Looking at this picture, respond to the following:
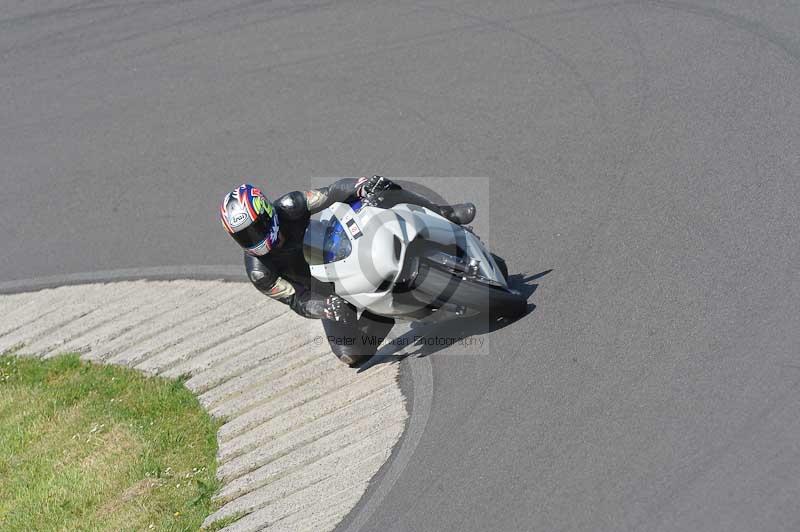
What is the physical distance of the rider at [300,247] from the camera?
7.72 metres

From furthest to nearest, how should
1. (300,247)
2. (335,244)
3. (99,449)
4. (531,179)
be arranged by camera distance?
(531,179)
(99,449)
(300,247)
(335,244)

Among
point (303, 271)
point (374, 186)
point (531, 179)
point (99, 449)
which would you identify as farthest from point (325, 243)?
point (99, 449)

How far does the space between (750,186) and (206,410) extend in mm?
5407

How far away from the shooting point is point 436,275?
24.4ft

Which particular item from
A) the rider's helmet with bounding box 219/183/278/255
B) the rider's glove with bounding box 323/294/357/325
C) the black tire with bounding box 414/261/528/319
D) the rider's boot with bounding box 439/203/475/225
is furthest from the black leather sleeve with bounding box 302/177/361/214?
the black tire with bounding box 414/261/528/319

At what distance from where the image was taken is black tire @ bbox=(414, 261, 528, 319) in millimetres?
7406

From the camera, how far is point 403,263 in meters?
7.28

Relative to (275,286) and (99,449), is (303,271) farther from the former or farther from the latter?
(99,449)

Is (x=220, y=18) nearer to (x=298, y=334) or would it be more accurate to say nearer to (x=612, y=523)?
(x=298, y=334)

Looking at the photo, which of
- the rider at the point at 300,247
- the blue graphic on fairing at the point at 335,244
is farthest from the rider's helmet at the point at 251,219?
the blue graphic on fairing at the point at 335,244

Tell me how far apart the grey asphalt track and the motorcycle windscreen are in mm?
1480

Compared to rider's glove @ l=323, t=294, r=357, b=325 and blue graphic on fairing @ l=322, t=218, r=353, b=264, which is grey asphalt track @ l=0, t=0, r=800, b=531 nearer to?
rider's glove @ l=323, t=294, r=357, b=325

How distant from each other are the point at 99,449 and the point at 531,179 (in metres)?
4.90

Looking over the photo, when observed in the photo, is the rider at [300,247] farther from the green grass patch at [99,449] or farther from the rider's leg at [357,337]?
the green grass patch at [99,449]
